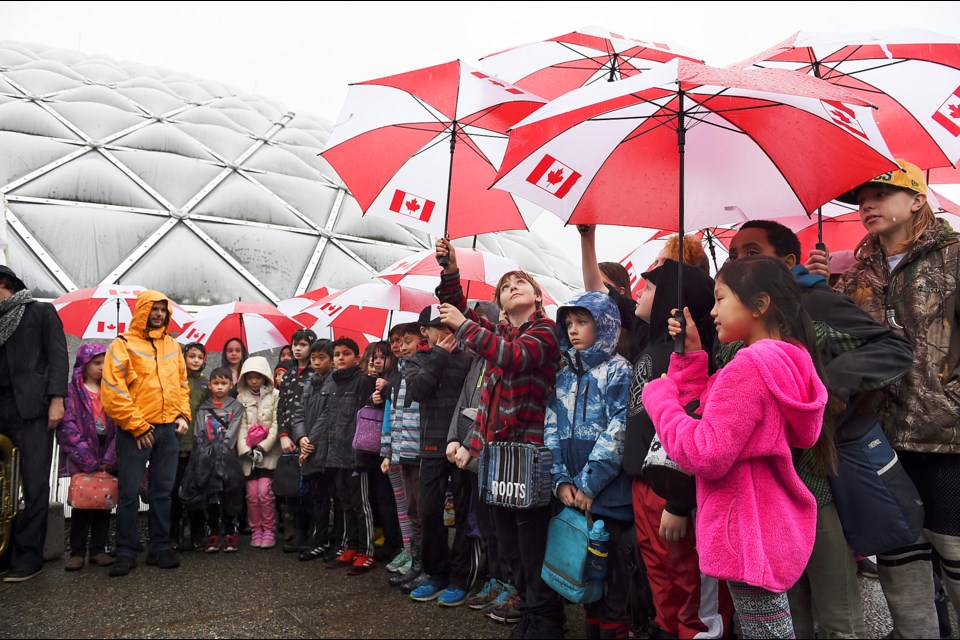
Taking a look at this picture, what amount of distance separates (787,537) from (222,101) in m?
15.6

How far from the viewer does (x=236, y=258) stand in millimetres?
10680

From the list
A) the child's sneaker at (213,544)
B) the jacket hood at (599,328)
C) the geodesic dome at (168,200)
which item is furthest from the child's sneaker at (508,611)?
the geodesic dome at (168,200)

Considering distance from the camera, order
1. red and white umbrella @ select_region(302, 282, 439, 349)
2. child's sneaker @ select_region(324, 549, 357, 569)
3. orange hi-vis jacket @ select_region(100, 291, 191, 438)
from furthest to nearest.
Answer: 1. red and white umbrella @ select_region(302, 282, 439, 349)
2. child's sneaker @ select_region(324, 549, 357, 569)
3. orange hi-vis jacket @ select_region(100, 291, 191, 438)

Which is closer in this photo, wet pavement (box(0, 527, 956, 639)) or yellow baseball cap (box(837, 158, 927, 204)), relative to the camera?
yellow baseball cap (box(837, 158, 927, 204))

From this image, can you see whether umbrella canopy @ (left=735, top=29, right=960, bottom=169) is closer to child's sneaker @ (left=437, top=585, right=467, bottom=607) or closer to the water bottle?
the water bottle

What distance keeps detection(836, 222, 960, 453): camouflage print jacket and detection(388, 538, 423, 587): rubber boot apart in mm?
3122

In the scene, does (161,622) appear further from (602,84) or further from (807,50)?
(807,50)

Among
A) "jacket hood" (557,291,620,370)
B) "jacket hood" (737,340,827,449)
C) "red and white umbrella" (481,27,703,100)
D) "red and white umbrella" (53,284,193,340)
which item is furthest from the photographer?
"red and white umbrella" (53,284,193,340)

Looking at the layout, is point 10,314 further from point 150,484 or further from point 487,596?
point 487,596

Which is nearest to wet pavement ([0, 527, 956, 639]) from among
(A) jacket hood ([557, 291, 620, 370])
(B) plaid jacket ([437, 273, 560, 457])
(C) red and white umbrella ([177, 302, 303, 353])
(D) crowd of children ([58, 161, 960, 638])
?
(D) crowd of children ([58, 161, 960, 638])

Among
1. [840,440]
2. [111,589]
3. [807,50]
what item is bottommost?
[111,589]

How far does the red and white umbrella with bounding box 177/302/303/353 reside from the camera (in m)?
8.25

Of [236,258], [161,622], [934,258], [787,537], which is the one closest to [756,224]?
[934,258]

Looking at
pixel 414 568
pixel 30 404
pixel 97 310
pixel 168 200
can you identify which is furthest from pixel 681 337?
pixel 168 200
